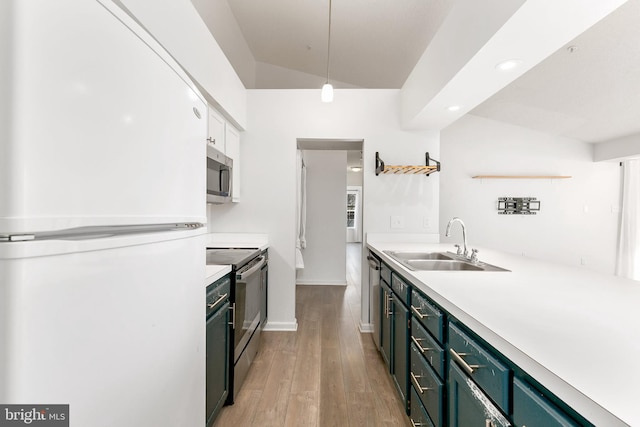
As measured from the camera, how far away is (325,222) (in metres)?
4.82

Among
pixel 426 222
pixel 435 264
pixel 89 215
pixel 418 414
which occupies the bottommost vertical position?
pixel 418 414

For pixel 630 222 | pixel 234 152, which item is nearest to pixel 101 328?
pixel 234 152

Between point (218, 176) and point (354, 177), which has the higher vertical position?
point (354, 177)

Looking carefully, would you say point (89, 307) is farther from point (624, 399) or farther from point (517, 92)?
point (517, 92)

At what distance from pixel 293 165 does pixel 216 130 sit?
36.6 inches

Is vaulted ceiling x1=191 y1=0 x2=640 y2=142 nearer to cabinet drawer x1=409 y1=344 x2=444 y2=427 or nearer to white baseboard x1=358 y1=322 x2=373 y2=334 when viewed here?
cabinet drawer x1=409 y1=344 x2=444 y2=427

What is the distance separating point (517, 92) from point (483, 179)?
1233 mm

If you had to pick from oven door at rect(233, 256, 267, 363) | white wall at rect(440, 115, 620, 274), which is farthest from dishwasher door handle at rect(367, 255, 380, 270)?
white wall at rect(440, 115, 620, 274)

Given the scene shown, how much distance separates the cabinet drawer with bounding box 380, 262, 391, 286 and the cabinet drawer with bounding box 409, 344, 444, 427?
1.85 feet

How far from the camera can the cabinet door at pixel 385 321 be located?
6.45 feet

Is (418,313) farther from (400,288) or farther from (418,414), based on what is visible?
(418,414)

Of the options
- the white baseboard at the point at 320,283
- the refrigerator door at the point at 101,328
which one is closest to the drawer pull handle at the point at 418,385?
the refrigerator door at the point at 101,328

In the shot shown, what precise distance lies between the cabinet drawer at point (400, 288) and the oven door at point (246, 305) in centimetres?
96

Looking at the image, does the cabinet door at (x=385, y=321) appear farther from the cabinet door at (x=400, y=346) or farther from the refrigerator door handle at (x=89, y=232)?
the refrigerator door handle at (x=89, y=232)
